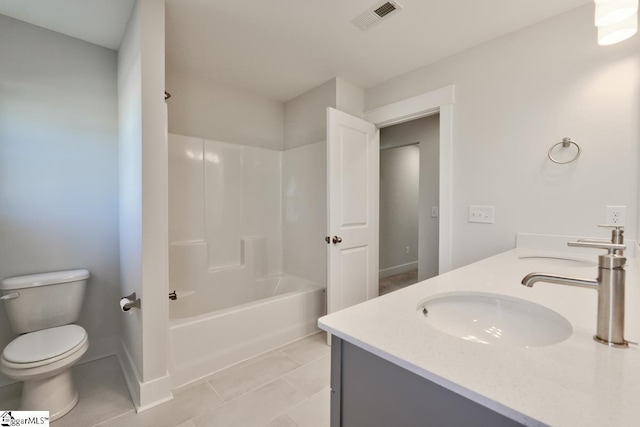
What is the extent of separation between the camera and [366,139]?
2.64 meters

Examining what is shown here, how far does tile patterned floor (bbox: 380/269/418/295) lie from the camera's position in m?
3.95

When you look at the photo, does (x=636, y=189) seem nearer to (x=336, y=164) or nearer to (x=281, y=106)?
(x=336, y=164)

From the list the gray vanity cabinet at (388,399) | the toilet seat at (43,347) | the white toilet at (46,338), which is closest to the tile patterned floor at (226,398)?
the white toilet at (46,338)

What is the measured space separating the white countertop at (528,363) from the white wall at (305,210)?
193 centimetres

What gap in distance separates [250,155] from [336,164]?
3.71 ft

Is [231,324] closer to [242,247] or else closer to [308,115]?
[242,247]

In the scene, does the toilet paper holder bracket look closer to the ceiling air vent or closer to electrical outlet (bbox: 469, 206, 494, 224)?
the ceiling air vent

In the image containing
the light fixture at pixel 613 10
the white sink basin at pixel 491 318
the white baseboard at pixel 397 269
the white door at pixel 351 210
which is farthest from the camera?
the white baseboard at pixel 397 269

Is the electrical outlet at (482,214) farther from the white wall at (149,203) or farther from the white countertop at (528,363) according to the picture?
the white wall at (149,203)

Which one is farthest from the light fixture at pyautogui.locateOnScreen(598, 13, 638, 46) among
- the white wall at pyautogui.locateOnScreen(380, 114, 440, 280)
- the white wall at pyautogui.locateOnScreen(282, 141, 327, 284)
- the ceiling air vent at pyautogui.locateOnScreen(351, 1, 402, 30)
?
the white wall at pyautogui.locateOnScreen(380, 114, 440, 280)

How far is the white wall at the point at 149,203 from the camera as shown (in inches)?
59.9

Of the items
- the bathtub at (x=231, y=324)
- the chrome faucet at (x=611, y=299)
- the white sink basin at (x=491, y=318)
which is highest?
the chrome faucet at (x=611, y=299)

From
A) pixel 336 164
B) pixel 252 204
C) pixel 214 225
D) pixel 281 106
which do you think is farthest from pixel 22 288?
pixel 281 106

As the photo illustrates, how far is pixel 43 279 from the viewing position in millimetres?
1712
